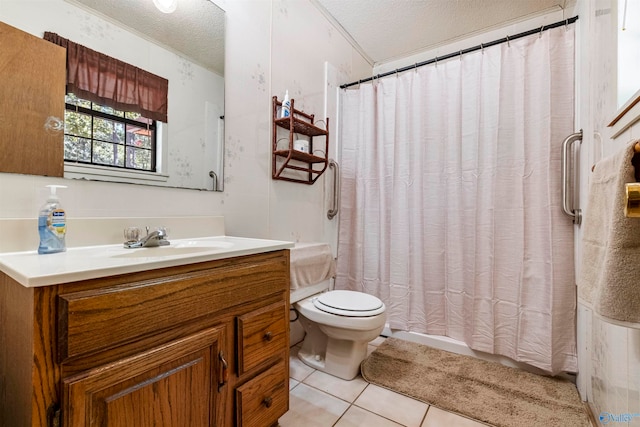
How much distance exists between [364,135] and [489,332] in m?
1.58

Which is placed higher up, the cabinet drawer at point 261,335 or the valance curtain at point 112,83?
the valance curtain at point 112,83

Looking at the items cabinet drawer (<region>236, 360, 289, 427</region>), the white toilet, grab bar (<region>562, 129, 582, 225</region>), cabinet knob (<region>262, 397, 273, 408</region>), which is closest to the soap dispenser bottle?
cabinet drawer (<region>236, 360, 289, 427</region>)

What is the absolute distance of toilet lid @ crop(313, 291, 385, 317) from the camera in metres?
1.47

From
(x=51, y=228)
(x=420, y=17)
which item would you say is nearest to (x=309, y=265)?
(x=51, y=228)

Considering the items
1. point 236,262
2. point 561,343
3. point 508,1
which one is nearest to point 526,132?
point 508,1

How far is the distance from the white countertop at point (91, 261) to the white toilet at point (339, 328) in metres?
0.56

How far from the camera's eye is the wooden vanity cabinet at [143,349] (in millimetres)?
574

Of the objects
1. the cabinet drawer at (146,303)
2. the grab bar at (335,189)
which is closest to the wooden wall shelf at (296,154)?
the grab bar at (335,189)

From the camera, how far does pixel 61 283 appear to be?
579mm

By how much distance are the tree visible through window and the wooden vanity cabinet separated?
0.50 metres

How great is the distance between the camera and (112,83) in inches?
43.1

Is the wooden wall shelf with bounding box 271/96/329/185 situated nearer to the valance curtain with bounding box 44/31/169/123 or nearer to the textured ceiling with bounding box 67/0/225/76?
the textured ceiling with bounding box 67/0/225/76

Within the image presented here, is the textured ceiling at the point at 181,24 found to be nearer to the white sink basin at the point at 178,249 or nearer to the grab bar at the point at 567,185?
the white sink basin at the point at 178,249

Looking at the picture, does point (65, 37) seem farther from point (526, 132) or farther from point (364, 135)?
point (526, 132)
